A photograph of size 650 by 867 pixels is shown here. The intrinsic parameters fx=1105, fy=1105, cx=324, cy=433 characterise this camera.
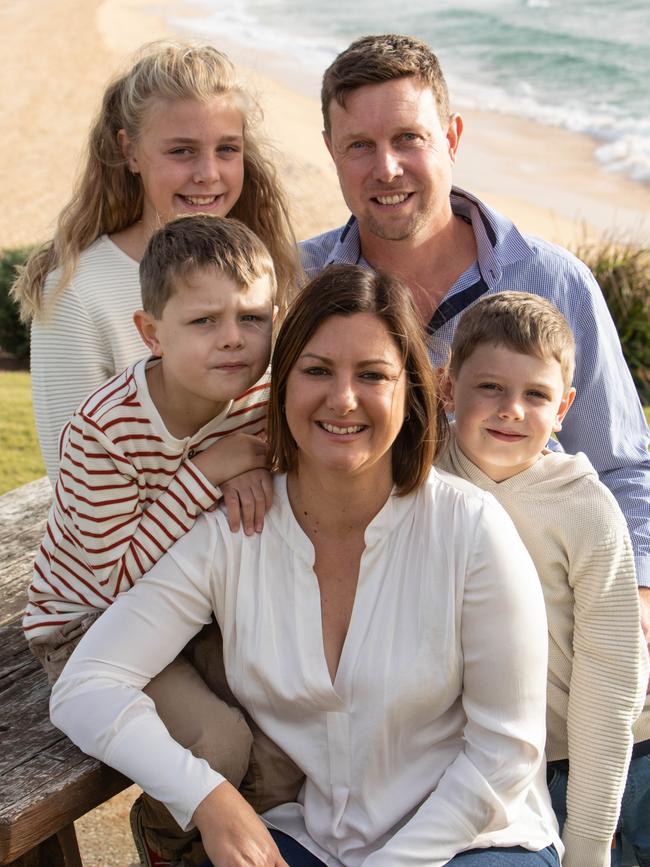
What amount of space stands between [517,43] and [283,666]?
40.6 m

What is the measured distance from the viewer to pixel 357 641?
2.42 metres

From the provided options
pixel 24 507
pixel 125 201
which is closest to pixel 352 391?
pixel 125 201

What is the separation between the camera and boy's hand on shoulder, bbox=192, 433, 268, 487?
261cm

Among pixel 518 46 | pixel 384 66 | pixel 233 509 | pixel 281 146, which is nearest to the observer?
pixel 233 509

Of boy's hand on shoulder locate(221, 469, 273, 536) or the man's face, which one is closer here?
boy's hand on shoulder locate(221, 469, 273, 536)

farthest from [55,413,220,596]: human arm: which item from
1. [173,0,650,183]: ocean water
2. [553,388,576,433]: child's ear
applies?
[173,0,650,183]: ocean water

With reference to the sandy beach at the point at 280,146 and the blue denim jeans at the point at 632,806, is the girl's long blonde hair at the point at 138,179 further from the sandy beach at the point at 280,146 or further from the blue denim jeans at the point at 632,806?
the sandy beach at the point at 280,146

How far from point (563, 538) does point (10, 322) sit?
28.0 feet

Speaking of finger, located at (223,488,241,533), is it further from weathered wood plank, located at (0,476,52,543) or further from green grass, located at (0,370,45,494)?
green grass, located at (0,370,45,494)

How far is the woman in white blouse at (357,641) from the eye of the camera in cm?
236

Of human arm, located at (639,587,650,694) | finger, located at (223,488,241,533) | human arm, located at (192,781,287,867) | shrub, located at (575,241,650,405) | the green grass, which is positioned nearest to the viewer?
human arm, located at (192,781,287,867)

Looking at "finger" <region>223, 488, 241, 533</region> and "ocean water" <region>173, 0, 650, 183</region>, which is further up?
"ocean water" <region>173, 0, 650, 183</region>

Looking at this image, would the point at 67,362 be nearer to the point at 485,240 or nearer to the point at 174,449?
the point at 174,449

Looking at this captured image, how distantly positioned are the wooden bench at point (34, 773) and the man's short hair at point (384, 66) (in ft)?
6.39
